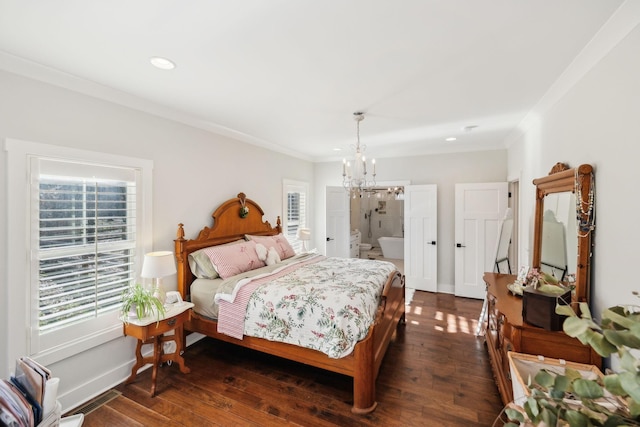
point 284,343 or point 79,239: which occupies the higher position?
point 79,239

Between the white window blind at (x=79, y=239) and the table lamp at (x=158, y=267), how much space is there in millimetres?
259

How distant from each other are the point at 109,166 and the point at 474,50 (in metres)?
3.00

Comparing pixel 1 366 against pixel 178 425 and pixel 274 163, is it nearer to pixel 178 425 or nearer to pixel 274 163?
pixel 178 425

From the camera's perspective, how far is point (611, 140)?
5.52 ft

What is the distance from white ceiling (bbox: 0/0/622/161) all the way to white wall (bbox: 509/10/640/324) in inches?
5.6

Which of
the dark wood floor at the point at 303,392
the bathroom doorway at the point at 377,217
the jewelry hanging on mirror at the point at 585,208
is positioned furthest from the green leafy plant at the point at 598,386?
the bathroom doorway at the point at 377,217

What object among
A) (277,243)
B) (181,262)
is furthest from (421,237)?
(181,262)

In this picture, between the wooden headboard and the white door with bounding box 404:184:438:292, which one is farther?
the white door with bounding box 404:184:438:292

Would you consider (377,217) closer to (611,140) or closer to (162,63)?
(611,140)

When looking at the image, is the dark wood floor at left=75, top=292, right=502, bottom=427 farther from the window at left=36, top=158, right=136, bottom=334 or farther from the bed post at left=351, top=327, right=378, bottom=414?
the window at left=36, top=158, right=136, bottom=334

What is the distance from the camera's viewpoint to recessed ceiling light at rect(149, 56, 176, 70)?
1.94 m

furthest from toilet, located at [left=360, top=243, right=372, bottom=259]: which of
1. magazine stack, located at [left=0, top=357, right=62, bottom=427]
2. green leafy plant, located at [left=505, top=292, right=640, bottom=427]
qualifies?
green leafy plant, located at [left=505, top=292, right=640, bottom=427]

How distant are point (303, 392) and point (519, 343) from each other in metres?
1.71

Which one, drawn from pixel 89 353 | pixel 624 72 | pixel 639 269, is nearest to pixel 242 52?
pixel 624 72
